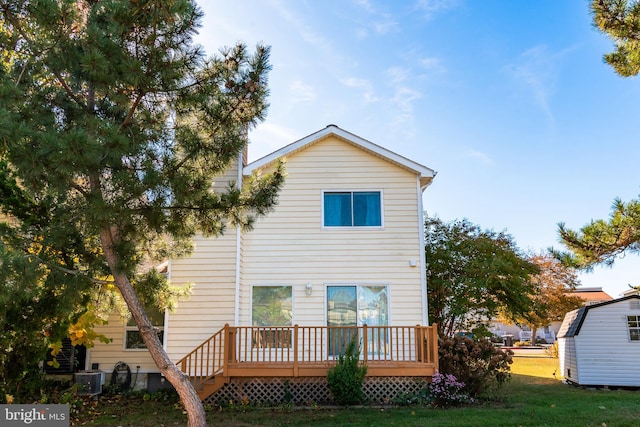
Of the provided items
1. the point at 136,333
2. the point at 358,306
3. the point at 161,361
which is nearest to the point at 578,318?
the point at 358,306

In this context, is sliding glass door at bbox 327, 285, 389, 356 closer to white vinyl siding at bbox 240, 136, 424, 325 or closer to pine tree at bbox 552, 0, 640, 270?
white vinyl siding at bbox 240, 136, 424, 325

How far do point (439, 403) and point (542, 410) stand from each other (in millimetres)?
1881

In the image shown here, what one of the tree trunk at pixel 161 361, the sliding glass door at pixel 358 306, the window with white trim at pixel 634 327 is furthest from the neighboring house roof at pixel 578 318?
the tree trunk at pixel 161 361

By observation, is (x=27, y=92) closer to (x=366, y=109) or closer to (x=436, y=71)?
(x=366, y=109)

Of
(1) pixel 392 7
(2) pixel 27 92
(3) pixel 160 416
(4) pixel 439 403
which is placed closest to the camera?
(2) pixel 27 92

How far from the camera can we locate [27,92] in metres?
6.25

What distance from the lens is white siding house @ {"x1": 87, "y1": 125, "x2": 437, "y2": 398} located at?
10.7 m

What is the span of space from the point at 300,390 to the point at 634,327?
9558 millimetres

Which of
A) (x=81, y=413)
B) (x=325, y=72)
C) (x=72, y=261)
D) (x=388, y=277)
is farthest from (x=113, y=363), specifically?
(x=325, y=72)

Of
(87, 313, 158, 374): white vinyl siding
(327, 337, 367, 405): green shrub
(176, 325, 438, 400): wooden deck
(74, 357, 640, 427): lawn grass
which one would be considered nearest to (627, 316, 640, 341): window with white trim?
(74, 357, 640, 427): lawn grass

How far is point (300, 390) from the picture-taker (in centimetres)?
980

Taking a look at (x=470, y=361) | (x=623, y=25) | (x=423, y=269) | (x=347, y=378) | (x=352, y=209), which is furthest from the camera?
(x=352, y=209)

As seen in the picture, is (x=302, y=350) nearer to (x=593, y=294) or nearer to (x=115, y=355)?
(x=115, y=355)

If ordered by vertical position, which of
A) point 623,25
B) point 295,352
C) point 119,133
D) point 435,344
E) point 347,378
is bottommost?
point 347,378
